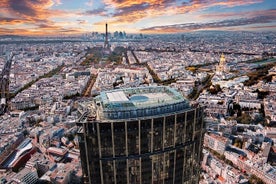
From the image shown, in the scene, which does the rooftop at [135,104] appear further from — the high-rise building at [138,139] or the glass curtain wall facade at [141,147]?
the glass curtain wall facade at [141,147]

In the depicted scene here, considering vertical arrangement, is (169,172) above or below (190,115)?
below

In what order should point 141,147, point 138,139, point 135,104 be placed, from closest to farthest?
point 138,139
point 141,147
point 135,104

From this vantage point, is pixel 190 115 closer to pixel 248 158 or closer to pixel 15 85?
pixel 248 158

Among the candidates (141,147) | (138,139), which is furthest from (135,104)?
(141,147)

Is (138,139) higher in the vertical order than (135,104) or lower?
lower

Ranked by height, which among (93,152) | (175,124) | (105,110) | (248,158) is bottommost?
(248,158)

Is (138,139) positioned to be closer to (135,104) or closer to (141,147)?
(141,147)

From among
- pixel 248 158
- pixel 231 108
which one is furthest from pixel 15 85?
pixel 248 158
